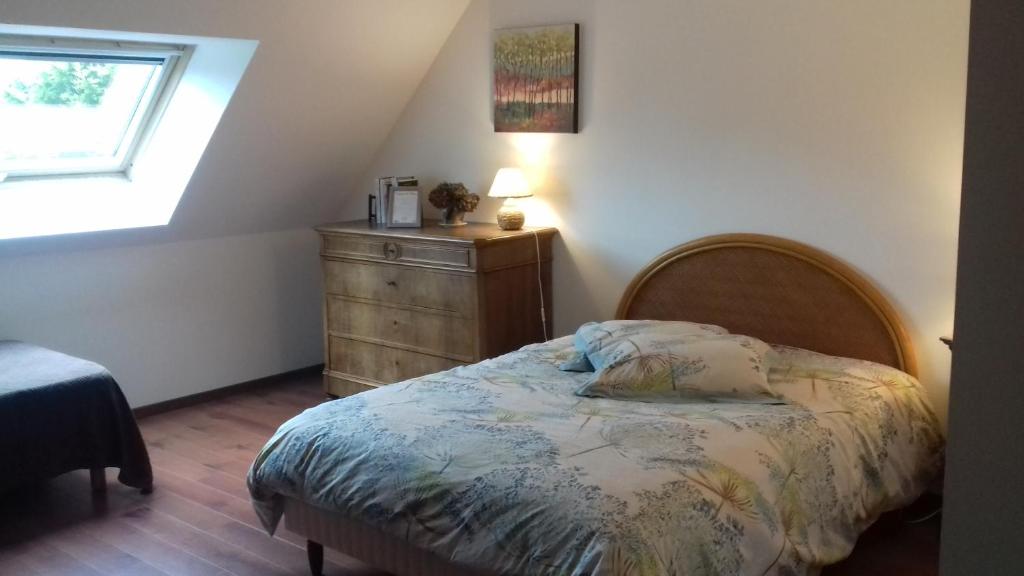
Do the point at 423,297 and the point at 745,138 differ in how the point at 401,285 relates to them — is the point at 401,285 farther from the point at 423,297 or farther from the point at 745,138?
the point at 745,138

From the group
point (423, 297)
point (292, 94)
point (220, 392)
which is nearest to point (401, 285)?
point (423, 297)

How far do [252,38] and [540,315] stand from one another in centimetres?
175

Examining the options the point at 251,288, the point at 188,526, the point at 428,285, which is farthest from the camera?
the point at 251,288

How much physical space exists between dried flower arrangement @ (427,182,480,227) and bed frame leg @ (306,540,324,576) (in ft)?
6.41

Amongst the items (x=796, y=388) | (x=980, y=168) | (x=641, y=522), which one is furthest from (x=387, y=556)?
(x=980, y=168)

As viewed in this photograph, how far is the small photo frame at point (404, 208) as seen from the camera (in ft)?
14.7

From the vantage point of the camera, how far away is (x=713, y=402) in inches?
113

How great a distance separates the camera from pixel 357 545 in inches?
104

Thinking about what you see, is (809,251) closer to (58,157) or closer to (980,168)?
(980,168)

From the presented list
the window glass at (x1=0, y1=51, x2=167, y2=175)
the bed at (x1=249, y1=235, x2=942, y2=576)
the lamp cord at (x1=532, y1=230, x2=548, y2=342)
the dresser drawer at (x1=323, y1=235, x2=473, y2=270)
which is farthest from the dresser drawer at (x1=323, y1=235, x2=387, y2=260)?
the bed at (x1=249, y1=235, x2=942, y2=576)

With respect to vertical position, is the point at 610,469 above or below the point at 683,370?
below

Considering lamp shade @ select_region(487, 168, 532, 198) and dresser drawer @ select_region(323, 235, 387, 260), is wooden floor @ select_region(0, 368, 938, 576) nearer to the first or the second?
dresser drawer @ select_region(323, 235, 387, 260)

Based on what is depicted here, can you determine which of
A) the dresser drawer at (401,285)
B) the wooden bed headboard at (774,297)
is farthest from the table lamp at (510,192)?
the wooden bed headboard at (774,297)

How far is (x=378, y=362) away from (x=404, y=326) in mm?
284
